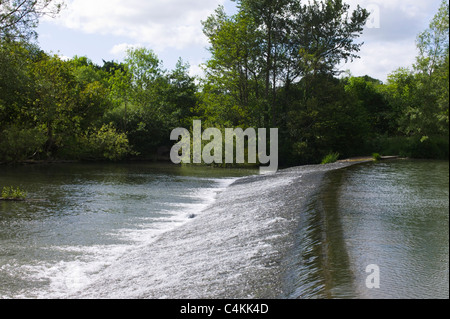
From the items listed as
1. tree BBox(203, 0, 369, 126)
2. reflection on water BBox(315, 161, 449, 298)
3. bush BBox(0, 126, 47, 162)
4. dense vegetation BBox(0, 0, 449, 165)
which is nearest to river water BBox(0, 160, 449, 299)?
reflection on water BBox(315, 161, 449, 298)

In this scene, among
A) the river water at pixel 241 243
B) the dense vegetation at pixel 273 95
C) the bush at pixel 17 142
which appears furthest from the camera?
the dense vegetation at pixel 273 95

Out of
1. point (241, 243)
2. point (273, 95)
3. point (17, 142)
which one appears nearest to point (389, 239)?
point (241, 243)

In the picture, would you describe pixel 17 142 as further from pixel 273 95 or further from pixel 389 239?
pixel 389 239

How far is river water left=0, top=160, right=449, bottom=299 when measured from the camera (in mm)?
5523

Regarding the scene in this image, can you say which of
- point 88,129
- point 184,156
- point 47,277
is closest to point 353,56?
point 184,156

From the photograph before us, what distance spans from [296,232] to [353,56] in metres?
31.3

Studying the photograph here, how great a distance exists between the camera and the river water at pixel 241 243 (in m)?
5.52

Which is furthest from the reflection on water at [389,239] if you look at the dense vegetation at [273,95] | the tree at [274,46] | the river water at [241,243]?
the tree at [274,46]

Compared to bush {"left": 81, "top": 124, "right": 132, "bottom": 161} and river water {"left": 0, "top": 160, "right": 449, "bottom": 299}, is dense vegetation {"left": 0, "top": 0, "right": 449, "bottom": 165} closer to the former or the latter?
bush {"left": 81, "top": 124, "right": 132, "bottom": 161}

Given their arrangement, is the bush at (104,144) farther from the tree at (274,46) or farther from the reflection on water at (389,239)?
the reflection on water at (389,239)

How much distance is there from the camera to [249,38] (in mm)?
34719
